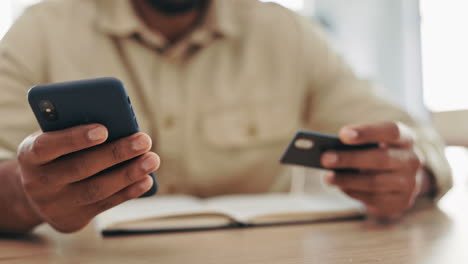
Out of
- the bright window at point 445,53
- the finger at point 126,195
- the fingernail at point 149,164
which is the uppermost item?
the fingernail at point 149,164

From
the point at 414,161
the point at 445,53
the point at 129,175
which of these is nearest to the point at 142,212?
the point at 129,175

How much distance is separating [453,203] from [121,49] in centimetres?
82

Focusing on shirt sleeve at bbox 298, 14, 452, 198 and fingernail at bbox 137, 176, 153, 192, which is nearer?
fingernail at bbox 137, 176, 153, 192

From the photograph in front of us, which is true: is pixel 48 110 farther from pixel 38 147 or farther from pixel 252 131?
pixel 252 131

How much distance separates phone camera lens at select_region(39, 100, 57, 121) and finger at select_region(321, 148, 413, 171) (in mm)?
354

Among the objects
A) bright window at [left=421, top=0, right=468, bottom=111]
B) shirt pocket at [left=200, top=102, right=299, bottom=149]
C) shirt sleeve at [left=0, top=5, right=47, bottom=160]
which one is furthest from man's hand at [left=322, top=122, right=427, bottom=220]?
bright window at [left=421, top=0, right=468, bottom=111]

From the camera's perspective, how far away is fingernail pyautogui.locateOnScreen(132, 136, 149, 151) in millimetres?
367

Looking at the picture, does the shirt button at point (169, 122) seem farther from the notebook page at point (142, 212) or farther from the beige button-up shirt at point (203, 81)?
the notebook page at point (142, 212)

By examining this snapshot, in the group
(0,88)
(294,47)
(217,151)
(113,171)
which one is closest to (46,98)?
(113,171)

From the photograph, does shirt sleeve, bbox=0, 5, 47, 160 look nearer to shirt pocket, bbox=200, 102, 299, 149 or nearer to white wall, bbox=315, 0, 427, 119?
shirt pocket, bbox=200, 102, 299, 149

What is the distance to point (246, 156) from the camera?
3.35ft

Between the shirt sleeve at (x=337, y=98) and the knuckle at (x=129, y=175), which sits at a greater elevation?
the knuckle at (x=129, y=175)

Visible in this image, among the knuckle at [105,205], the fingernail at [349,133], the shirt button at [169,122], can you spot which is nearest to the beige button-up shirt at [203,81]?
the shirt button at [169,122]

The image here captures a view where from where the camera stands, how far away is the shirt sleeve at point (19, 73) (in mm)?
770
